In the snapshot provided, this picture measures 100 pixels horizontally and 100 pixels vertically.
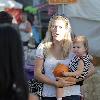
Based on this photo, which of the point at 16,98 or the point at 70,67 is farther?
the point at 70,67

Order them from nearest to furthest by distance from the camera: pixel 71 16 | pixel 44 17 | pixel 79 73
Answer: pixel 79 73
pixel 71 16
pixel 44 17

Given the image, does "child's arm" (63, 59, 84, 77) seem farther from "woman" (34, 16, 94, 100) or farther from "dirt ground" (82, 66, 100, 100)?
"dirt ground" (82, 66, 100, 100)

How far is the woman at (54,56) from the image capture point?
170 inches

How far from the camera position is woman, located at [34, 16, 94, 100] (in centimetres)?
431

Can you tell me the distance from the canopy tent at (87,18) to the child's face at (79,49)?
10.6 feet

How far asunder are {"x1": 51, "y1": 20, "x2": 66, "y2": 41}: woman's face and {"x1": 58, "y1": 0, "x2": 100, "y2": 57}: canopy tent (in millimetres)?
3331

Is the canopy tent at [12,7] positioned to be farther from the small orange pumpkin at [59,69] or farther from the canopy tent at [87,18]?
the small orange pumpkin at [59,69]

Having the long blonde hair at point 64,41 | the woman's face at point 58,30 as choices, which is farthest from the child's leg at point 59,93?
the woman's face at point 58,30

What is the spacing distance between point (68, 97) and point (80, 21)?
4.03 meters

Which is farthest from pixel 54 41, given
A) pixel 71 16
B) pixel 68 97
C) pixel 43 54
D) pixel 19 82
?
pixel 71 16

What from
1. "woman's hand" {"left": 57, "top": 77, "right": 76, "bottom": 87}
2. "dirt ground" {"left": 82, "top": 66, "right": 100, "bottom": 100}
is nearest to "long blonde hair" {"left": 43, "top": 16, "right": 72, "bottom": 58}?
"woman's hand" {"left": 57, "top": 77, "right": 76, "bottom": 87}

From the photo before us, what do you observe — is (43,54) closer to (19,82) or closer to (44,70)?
(44,70)

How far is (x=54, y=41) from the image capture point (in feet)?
14.5

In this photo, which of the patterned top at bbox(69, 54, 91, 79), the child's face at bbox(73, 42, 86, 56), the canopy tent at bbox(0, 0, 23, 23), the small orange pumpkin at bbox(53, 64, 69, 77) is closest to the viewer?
the small orange pumpkin at bbox(53, 64, 69, 77)
